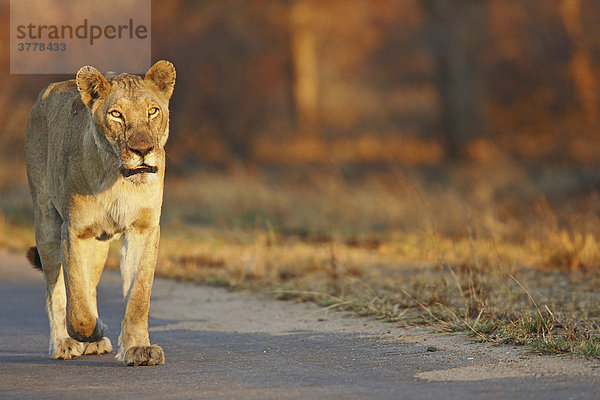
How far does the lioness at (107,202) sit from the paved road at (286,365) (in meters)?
0.23

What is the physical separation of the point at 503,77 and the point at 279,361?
23.9 m

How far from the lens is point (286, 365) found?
530 centimetres

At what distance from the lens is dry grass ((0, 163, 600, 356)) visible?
673 cm

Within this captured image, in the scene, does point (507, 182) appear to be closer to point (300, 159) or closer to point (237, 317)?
point (300, 159)

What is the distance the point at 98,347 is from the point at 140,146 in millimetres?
1531

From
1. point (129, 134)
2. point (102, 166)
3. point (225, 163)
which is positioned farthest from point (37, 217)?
point (225, 163)

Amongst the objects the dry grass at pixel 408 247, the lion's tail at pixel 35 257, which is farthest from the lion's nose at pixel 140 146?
the dry grass at pixel 408 247

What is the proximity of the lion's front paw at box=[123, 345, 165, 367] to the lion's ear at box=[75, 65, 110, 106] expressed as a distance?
161cm

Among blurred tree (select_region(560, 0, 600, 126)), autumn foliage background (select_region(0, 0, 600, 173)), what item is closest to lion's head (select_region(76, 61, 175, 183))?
autumn foliage background (select_region(0, 0, 600, 173))

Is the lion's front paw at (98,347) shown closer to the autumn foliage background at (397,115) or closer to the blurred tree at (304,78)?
the autumn foliage background at (397,115)

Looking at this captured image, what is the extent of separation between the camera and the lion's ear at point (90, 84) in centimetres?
581

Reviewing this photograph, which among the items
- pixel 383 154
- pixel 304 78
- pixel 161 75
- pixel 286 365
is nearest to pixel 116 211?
pixel 161 75

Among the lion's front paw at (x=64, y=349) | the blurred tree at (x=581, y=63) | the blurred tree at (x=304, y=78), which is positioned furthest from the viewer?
the blurred tree at (x=304, y=78)

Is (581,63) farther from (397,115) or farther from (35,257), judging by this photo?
(35,257)
